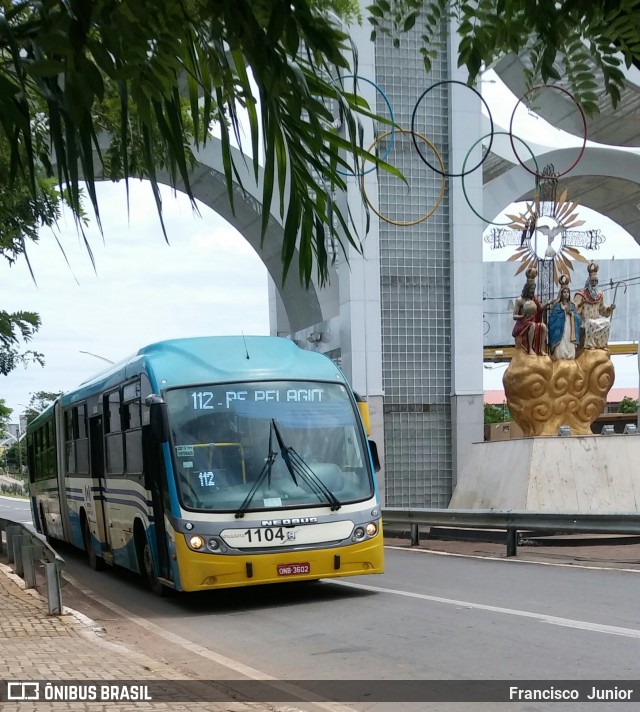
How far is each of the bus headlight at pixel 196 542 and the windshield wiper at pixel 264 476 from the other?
442mm

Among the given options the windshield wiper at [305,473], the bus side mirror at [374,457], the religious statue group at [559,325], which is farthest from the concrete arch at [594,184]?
the windshield wiper at [305,473]

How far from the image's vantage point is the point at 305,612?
11.0 metres

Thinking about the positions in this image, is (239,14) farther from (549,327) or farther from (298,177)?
(549,327)

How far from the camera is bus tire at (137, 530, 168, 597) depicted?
12.6 m

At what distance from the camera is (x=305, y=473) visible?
11445 mm

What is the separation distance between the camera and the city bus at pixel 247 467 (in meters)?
11.0

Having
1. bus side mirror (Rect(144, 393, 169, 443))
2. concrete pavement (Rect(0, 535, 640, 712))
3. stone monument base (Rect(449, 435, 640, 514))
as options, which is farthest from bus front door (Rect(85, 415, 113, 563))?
stone monument base (Rect(449, 435, 640, 514))

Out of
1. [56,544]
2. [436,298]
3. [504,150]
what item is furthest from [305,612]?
[504,150]

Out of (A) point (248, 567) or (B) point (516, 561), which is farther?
(B) point (516, 561)

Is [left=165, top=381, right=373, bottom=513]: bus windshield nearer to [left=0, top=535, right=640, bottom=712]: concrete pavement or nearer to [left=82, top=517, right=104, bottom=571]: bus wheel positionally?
[left=0, top=535, right=640, bottom=712]: concrete pavement

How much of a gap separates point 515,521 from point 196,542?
6.69 metres

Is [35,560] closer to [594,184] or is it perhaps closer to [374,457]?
[374,457]

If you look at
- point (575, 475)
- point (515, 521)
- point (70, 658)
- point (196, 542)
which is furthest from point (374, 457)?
point (575, 475)

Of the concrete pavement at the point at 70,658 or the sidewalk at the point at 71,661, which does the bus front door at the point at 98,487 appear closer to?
the concrete pavement at the point at 70,658
